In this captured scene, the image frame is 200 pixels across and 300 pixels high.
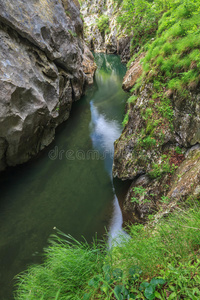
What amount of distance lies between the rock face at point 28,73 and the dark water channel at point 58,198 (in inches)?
42.5

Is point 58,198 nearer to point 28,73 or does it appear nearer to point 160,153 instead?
point 160,153

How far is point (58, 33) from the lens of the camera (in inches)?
372

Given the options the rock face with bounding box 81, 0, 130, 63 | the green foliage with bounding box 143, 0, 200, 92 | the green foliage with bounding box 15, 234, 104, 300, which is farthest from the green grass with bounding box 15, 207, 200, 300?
the rock face with bounding box 81, 0, 130, 63

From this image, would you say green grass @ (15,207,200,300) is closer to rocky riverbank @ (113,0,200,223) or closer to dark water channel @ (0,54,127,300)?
rocky riverbank @ (113,0,200,223)

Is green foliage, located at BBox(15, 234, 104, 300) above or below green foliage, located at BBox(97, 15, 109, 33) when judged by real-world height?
below

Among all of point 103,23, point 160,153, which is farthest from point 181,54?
point 103,23

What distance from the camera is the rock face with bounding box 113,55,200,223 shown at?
14.1 ft

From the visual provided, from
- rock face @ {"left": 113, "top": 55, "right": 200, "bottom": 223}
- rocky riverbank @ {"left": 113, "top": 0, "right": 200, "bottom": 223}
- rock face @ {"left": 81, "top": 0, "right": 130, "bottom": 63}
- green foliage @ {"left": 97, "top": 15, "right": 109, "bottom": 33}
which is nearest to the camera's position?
rock face @ {"left": 113, "top": 55, "right": 200, "bottom": 223}

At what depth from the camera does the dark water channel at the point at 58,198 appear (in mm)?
5418

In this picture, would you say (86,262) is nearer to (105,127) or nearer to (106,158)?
(106,158)

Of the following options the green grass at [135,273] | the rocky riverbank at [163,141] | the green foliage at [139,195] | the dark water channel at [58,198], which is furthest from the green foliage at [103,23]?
the green grass at [135,273]

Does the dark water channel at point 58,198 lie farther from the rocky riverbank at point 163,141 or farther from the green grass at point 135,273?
the green grass at point 135,273

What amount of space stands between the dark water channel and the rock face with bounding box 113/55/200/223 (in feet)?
3.92

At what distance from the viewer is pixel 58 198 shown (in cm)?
707
